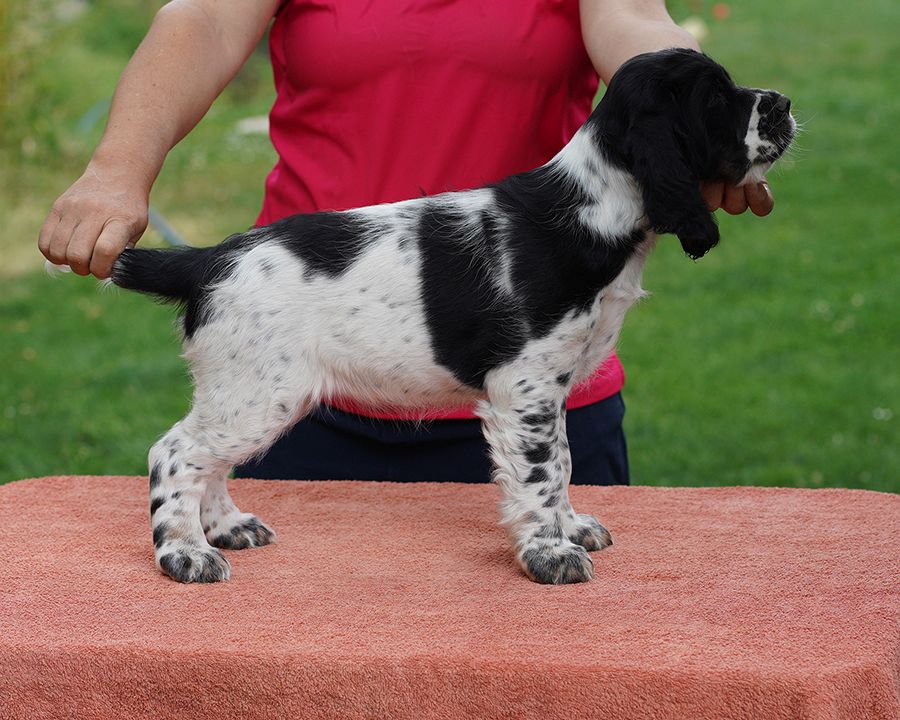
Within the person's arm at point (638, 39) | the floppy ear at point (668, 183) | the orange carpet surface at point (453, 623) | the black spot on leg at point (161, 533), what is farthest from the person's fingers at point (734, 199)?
the black spot on leg at point (161, 533)

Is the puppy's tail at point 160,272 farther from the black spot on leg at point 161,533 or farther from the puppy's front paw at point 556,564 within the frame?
the puppy's front paw at point 556,564

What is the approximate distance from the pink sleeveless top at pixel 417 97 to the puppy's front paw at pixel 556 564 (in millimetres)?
611

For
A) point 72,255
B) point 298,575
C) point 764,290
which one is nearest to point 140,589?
point 298,575

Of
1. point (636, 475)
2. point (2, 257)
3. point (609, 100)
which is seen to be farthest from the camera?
point (2, 257)

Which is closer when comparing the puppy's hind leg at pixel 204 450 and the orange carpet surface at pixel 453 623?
the orange carpet surface at pixel 453 623

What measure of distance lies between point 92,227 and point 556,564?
130cm

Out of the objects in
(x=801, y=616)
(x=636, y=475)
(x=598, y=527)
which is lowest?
(x=636, y=475)

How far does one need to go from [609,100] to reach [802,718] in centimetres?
135

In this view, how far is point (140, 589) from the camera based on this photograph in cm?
284

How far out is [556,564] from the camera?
2875 mm

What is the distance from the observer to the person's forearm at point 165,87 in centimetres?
312

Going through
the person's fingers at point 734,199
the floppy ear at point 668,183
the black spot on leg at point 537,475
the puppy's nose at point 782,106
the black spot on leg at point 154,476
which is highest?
the puppy's nose at point 782,106

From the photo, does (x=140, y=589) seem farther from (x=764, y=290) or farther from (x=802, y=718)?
(x=764, y=290)

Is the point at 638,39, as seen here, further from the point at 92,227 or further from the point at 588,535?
the point at 92,227
